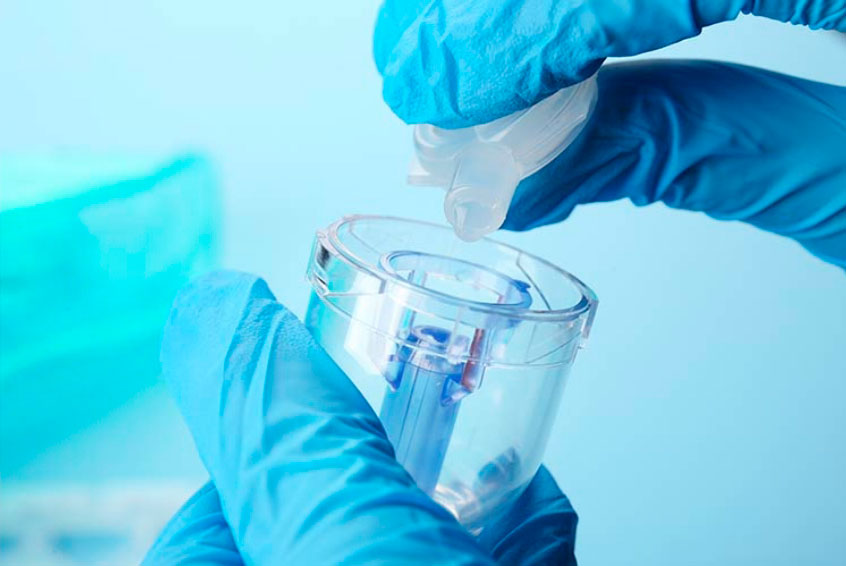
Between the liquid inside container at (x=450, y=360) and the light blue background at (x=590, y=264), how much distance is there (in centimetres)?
55

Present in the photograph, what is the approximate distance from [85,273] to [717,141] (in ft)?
3.25

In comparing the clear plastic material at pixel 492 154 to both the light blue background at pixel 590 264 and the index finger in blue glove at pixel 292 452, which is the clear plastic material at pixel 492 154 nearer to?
the index finger in blue glove at pixel 292 452

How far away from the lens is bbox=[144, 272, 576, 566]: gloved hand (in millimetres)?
632

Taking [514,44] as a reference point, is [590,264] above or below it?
below

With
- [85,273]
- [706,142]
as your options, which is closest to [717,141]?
[706,142]

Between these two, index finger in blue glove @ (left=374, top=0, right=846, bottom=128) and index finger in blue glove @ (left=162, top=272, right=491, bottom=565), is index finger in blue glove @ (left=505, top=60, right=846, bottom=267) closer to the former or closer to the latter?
index finger in blue glove @ (left=374, top=0, right=846, bottom=128)

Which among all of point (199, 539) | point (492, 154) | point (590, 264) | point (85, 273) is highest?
point (492, 154)

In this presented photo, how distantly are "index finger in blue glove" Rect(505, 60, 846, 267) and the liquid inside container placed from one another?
0.14m

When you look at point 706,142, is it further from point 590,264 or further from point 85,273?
point 85,273

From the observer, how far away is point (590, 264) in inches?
54.6

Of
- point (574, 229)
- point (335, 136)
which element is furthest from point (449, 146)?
point (335, 136)

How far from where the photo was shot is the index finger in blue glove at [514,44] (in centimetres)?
71

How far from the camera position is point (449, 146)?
0.81m

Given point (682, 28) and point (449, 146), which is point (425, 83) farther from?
Result: point (682, 28)
